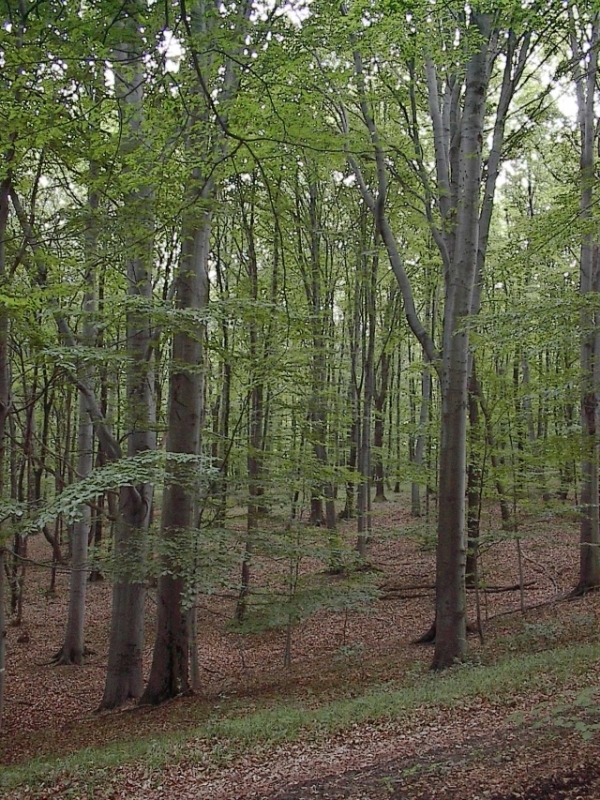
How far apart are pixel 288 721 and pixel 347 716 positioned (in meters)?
0.62

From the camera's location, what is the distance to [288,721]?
6801 millimetres

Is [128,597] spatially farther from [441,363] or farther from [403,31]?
[403,31]

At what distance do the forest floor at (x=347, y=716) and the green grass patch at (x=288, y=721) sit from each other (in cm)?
A: 3

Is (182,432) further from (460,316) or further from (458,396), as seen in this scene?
(460,316)

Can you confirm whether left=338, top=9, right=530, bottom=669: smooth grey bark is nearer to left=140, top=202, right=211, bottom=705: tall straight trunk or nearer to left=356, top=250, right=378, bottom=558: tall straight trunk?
left=140, top=202, right=211, bottom=705: tall straight trunk

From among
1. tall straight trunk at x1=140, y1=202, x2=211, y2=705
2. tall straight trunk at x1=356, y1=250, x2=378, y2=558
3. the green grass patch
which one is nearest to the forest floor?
the green grass patch

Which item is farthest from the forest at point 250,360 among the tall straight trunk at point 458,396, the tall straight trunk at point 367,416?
the tall straight trunk at point 367,416

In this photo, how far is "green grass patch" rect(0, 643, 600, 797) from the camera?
19.4ft

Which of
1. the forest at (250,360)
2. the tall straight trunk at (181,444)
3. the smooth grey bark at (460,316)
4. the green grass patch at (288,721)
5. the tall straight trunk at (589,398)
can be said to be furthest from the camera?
the tall straight trunk at (589,398)

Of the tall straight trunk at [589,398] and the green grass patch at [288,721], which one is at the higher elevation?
the tall straight trunk at [589,398]

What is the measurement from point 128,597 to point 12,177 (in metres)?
5.72

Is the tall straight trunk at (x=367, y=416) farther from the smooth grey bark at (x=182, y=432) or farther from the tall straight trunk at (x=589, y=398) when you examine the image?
the smooth grey bark at (x=182, y=432)

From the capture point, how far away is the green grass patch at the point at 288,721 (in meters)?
5.92

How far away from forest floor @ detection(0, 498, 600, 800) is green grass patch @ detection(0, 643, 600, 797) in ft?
0.09
